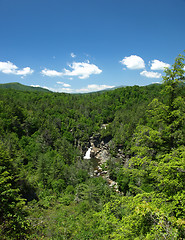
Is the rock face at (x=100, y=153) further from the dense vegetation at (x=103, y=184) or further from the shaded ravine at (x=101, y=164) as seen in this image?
the dense vegetation at (x=103, y=184)

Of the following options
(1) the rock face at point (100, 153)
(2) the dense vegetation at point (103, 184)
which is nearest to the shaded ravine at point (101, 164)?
(1) the rock face at point (100, 153)

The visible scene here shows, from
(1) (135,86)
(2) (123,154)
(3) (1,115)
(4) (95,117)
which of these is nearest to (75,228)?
(2) (123,154)

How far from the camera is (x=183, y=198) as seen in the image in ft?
17.1

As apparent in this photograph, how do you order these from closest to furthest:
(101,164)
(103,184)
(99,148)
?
(103,184) → (101,164) → (99,148)

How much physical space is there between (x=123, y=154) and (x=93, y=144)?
74.8 ft

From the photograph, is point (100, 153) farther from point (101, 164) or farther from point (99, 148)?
point (101, 164)

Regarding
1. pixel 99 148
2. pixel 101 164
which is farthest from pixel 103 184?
pixel 99 148

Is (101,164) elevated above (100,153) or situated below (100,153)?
below

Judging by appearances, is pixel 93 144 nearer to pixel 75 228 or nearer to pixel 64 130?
pixel 64 130

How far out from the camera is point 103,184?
32.9 metres

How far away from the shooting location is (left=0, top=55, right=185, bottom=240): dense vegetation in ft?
17.8

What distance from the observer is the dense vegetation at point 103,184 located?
5414 mm

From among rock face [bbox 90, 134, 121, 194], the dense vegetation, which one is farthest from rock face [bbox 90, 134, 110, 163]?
the dense vegetation

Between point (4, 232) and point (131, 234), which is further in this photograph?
point (4, 232)
